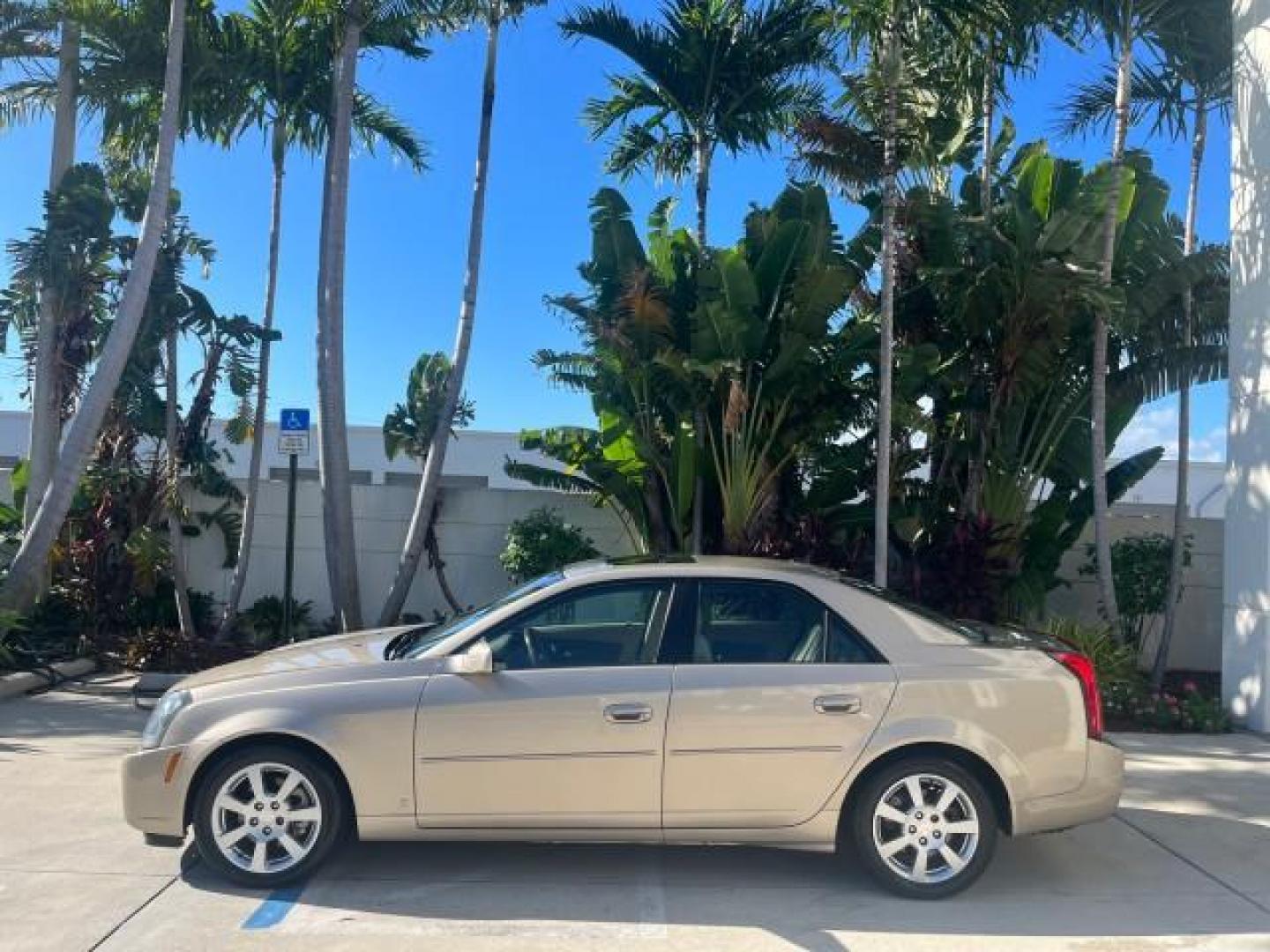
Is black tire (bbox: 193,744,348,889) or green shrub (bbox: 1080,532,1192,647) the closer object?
black tire (bbox: 193,744,348,889)

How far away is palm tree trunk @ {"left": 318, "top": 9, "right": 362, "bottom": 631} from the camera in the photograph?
11398 mm

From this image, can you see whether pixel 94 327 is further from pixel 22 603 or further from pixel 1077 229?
pixel 1077 229

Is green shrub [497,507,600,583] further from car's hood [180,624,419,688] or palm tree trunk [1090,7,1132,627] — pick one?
car's hood [180,624,419,688]

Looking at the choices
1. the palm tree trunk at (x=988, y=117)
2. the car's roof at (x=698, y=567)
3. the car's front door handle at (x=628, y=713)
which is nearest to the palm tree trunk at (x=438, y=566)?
the palm tree trunk at (x=988, y=117)

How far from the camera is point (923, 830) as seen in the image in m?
5.07

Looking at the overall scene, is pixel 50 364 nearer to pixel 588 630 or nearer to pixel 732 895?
pixel 588 630

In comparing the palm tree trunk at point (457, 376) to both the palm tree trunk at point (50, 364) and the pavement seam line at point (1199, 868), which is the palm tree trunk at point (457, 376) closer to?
the palm tree trunk at point (50, 364)

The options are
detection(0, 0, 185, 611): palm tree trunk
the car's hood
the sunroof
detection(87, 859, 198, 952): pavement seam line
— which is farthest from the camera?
detection(0, 0, 185, 611): palm tree trunk

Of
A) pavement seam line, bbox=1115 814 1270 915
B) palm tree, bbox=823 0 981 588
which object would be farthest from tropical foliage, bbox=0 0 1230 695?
pavement seam line, bbox=1115 814 1270 915

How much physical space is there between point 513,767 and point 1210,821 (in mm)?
4272

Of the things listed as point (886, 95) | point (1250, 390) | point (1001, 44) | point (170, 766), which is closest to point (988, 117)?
point (1001, 44)

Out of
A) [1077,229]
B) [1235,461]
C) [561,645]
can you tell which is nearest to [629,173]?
[1077,229]

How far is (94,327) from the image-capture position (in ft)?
39.8

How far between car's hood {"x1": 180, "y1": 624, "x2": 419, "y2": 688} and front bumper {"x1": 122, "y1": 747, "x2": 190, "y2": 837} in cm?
37
